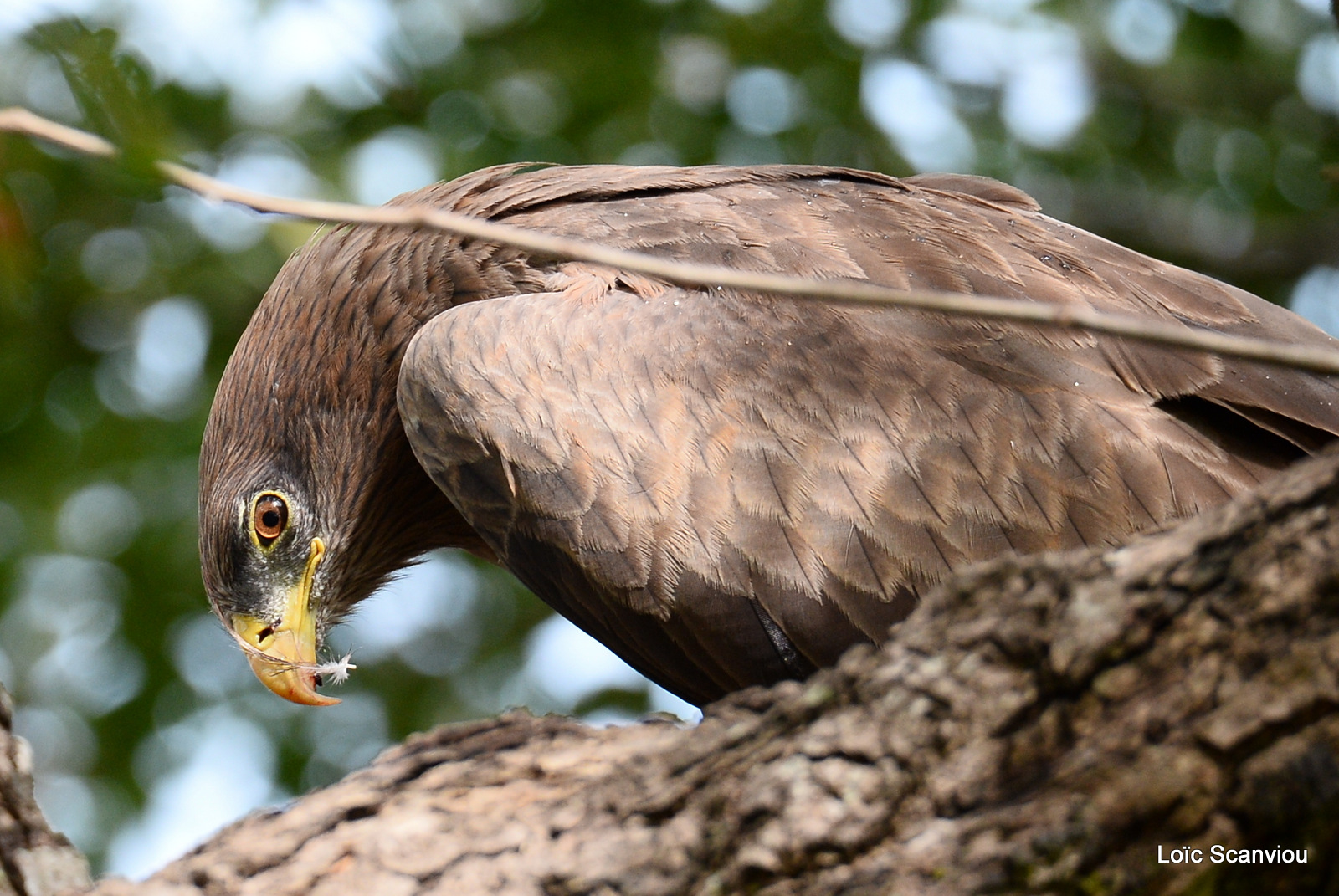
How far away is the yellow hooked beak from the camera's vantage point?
4.22 meters

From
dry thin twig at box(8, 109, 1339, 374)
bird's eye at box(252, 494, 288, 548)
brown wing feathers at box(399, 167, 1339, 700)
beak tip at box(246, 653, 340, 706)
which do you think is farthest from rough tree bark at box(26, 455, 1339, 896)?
bird's eye at box(252, 494, 288, 548)

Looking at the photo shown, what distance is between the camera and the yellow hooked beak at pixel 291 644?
4.22 m

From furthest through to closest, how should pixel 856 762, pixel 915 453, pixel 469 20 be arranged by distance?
pixel 469 20
pixel 915 453
pixel 856 762

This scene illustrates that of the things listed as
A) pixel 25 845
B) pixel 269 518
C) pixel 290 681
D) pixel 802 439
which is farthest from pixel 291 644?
pixel 802 439

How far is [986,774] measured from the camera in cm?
167

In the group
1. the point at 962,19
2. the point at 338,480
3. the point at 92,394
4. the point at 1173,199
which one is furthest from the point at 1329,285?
the point at 92,394

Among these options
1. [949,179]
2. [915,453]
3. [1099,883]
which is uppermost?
[949,179]

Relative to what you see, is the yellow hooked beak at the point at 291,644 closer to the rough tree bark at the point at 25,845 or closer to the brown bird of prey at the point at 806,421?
the brown bird of prey at the point at 806,421

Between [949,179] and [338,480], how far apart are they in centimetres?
240

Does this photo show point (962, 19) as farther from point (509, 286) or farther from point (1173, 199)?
point (509, 286)

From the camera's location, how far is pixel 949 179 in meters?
4.33

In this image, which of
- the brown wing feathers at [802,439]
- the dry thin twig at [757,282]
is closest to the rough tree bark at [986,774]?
the dry thin twig at [757,282]

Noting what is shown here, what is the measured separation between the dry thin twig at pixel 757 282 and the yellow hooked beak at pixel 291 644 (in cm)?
292

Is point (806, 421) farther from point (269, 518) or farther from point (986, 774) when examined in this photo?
point (269, 518)
